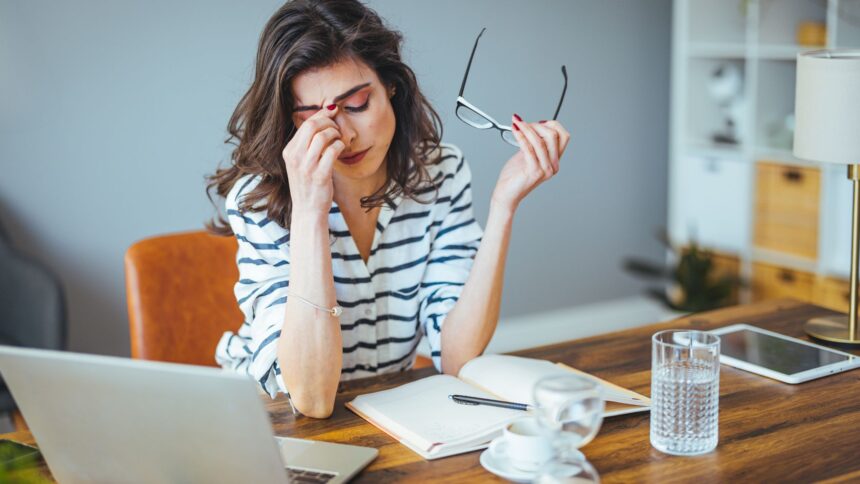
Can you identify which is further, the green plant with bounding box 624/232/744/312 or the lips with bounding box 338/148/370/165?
the green plant with bounding box 624/232/744/312

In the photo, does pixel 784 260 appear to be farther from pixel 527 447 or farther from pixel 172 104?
pixel 527 447

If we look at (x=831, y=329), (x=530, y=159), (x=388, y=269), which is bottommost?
(x=831, y=329)

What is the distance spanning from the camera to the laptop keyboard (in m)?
1.17

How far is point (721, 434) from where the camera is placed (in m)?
1.28

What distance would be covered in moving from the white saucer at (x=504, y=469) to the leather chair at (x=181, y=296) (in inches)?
36.2

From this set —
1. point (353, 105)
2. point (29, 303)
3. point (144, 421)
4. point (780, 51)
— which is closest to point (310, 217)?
point (353, 105)

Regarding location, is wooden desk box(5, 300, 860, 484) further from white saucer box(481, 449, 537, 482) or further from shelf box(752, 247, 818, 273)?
shelf box(752, 247, 818, 273)

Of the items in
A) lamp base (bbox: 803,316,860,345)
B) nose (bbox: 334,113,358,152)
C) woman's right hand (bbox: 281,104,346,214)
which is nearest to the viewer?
woman's right hand (bbox: 281,104,346,214)

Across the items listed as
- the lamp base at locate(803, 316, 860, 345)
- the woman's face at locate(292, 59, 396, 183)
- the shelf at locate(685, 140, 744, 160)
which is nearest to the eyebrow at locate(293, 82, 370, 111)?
the woman's face at locate(292, 59, 396, 183)

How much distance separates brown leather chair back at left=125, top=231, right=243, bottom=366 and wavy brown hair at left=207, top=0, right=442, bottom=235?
28 cm

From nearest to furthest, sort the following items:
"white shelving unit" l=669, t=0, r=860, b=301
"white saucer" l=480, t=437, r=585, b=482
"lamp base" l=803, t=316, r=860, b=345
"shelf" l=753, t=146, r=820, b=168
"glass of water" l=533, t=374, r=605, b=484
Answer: "glass of water" l=533, t=374, r=605, b=484, "white saucer" l=480, t=437, r=585, b=482, "lamp base" l=803, t=316, r=860, b=345, "white shelving unit" l=669, t=0, r=860, b=301, "shelf" l=753, t=146, r=820, b=168

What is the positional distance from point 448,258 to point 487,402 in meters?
0.49

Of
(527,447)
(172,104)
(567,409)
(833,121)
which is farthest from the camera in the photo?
(172,104)

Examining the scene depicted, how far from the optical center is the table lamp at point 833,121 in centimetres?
165
